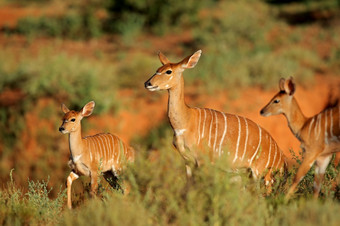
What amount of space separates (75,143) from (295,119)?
329cm

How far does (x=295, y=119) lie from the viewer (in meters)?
7.17


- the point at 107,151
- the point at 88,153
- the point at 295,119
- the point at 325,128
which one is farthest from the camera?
the point at 107,151

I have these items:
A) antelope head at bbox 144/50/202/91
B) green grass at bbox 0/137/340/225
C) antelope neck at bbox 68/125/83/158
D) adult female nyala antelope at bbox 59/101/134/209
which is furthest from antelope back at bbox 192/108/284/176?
antelope neck at bbox 68/125/83/158

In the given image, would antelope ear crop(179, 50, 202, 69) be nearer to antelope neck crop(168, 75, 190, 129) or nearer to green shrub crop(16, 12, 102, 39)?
antelope neck crop(168, 75, 190, 129)

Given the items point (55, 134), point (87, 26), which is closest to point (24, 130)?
point (55, 134)

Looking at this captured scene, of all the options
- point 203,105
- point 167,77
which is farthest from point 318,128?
point 203,105

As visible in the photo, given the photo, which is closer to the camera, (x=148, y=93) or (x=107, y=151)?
(x=107, y=151)

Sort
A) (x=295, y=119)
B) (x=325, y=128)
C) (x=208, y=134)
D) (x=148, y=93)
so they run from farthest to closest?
(x=148, y=93)
(x=295, y=119)
(x=208, y=134)
(x=325, y=128)

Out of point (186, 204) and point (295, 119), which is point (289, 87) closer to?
point (295, 119)

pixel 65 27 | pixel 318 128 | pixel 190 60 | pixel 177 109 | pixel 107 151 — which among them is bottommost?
pixel 65 27

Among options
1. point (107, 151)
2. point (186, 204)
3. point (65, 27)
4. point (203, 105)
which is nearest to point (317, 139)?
point (186, 204)

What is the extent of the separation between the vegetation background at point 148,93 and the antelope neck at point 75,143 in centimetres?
58

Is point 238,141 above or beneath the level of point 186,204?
above

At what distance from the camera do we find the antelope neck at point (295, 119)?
7098 millimetres
